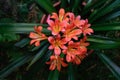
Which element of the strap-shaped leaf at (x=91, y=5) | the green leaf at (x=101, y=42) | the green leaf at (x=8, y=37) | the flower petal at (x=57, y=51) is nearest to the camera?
the flower petal at (x=57, y=51)

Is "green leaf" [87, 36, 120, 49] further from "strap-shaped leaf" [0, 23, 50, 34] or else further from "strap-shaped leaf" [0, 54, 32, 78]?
"strap-shaped leaf" [0, 54, 32, 78]

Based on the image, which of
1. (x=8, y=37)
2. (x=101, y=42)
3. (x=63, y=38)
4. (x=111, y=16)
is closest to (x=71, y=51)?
(x=63, y=38)

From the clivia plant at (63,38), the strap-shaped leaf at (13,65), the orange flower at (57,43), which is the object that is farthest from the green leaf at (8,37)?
the orange flower at (57,43)

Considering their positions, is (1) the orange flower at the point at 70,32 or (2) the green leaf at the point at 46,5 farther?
(2) the green leaf at the point at 46,5

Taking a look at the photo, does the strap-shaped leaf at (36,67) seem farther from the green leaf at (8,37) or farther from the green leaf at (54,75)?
the green leaf at (8,37)

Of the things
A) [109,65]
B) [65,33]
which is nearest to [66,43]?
[65,33]

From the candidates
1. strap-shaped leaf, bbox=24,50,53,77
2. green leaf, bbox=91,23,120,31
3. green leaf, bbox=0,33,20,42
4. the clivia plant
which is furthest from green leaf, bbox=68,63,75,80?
green leaf, bbox=0,33,20,42

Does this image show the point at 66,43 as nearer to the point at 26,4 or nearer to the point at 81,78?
the point at 81,78
